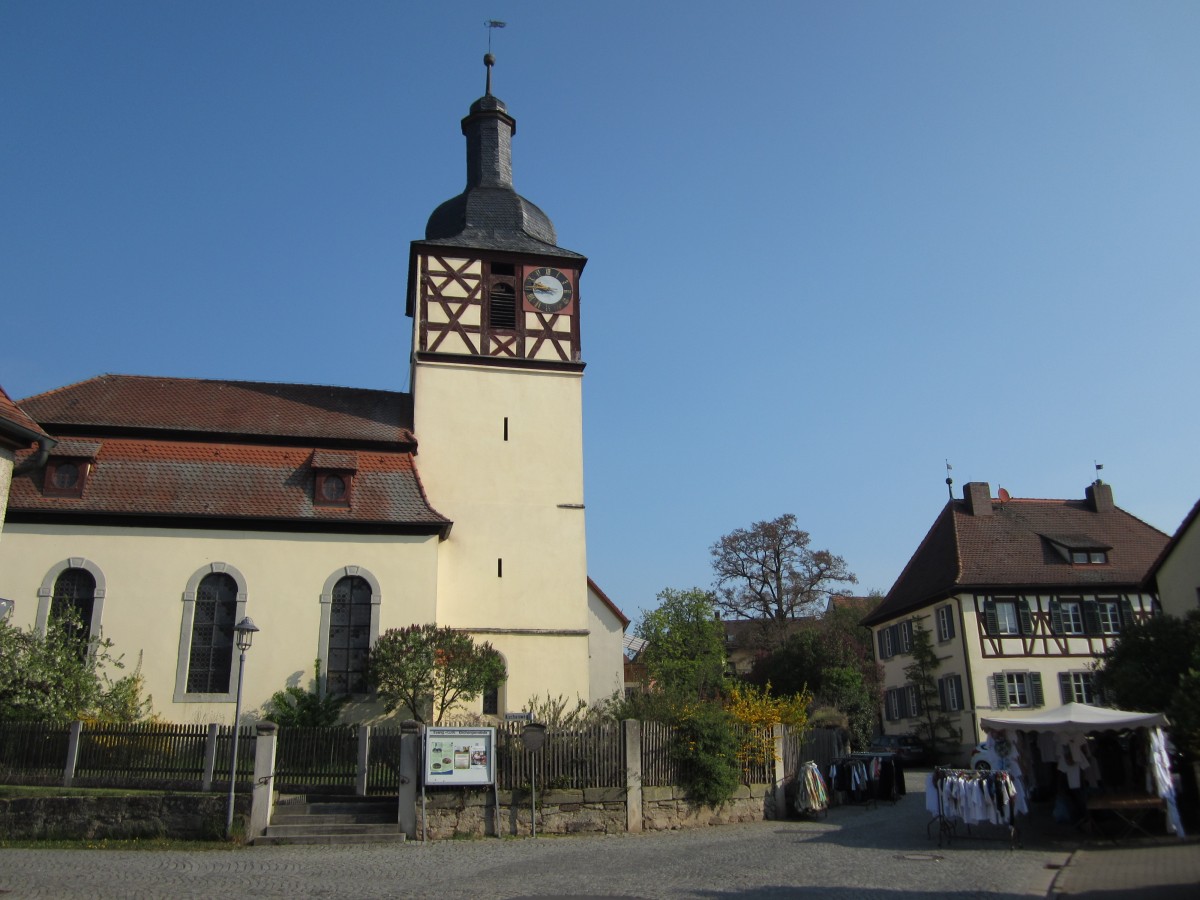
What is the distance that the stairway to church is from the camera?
46.9 ft

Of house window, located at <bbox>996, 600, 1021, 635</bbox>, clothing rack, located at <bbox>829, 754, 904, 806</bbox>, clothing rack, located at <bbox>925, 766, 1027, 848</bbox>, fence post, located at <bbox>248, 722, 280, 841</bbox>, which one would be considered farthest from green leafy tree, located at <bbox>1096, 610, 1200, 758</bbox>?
house window, located at <bbox>996, 600, 1021, 635</bbox>

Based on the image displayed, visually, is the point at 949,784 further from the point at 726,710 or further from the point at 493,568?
the point at 493,568

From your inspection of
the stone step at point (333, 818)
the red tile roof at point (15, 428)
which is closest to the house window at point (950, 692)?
the stone step at point (333, 818)

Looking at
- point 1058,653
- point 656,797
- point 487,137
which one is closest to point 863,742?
point 1058,653

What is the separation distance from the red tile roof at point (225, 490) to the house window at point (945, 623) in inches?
742

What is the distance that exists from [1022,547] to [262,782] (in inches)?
1103

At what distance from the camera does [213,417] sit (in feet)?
→ 80.9

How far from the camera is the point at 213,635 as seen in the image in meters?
21.5

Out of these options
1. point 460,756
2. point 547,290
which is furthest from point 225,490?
point 460,756

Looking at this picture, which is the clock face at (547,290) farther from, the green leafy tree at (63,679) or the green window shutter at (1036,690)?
the green window shutter at (1036,690)

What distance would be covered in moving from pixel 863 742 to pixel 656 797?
74.2 feet

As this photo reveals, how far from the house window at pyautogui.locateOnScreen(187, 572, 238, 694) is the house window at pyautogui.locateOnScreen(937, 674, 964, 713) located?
22.7 meters

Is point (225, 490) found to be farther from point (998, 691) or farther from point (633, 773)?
point (998, 691)

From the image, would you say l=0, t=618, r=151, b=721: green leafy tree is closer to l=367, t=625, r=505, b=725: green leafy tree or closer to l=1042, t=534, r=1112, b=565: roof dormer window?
l=367, t=625, r=505, b=725: green leafy tree
